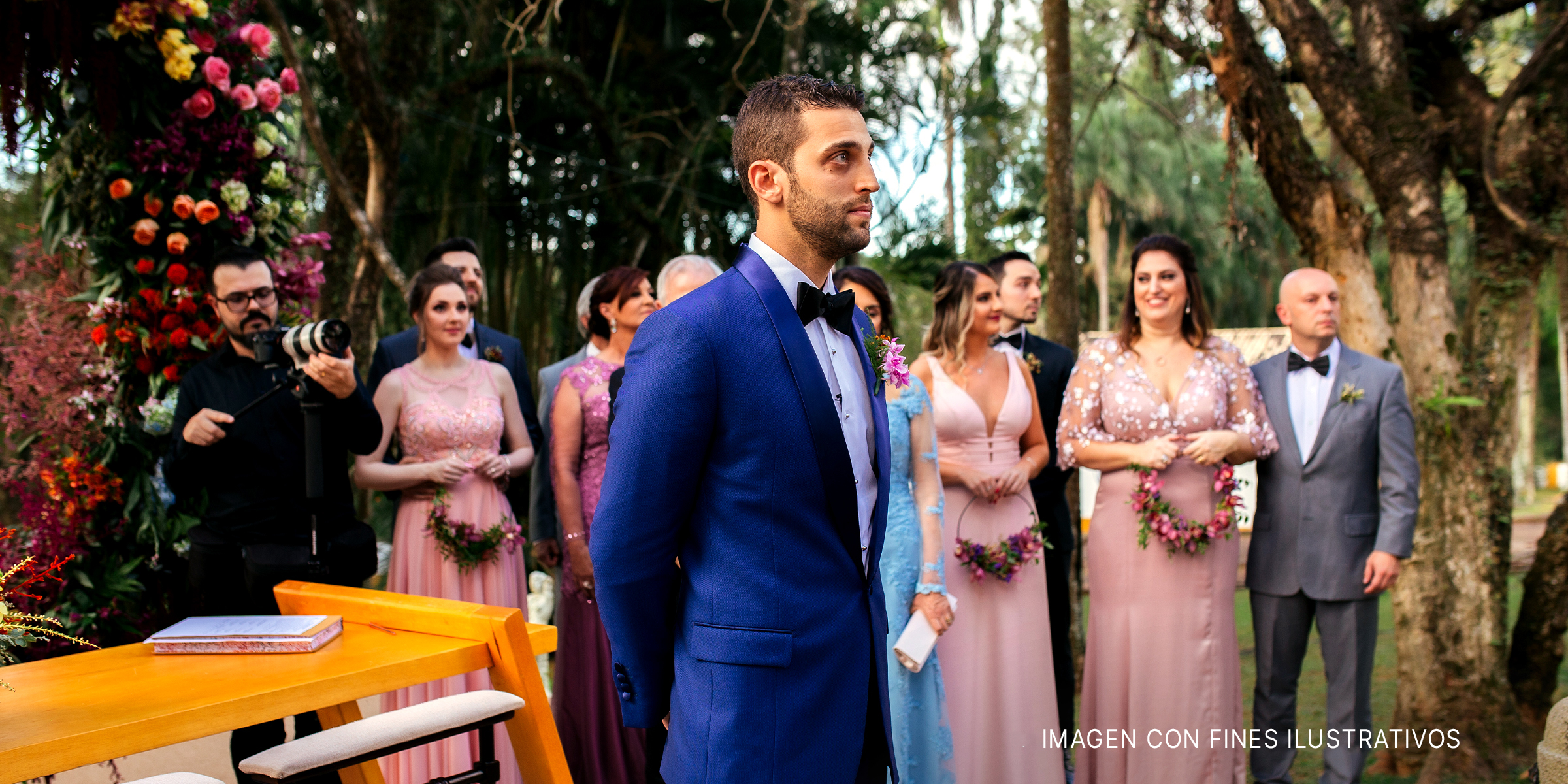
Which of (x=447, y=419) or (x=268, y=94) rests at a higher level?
(x=268, y=94)

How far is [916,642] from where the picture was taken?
11.4 ft

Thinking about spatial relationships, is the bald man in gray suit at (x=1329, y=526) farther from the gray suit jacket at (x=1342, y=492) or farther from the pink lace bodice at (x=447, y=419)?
the pink lace bodice at (x=447, y=419)

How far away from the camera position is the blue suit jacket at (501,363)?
495 cm

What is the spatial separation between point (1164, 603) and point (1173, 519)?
348mm

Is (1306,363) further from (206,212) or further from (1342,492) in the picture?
(206,212)

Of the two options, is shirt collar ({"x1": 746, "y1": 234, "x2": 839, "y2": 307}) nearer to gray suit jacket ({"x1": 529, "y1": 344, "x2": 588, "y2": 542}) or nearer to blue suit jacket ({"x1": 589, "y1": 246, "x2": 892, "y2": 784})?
blue suit jacket ({"x1": 589, "y1": 246, "x2": 892, "y2": 784})

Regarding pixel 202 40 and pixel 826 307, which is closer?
pixel 826 307

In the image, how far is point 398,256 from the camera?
12812mm

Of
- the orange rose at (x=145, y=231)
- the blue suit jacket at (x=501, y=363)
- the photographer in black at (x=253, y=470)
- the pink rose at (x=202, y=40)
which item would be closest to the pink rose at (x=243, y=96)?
the pink rose at (x=202, y=40)

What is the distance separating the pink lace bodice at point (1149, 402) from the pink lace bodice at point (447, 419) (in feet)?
7.99

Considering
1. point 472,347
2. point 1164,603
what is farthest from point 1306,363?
point 472,347

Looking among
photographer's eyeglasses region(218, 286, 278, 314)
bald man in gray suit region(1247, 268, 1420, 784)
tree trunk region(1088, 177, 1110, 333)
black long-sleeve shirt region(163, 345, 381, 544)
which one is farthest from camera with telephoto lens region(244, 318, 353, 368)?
tree trunk region(1088, 177, 1110, 333)

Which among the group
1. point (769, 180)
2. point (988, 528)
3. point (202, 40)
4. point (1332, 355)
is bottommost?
point (988, 528)

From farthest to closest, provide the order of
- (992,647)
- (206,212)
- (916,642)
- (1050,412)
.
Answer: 1. (1050,412)
2. (992,647)
3. (206,212)
4. (916,642)
